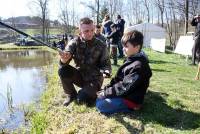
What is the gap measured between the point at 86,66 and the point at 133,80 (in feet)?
5.29

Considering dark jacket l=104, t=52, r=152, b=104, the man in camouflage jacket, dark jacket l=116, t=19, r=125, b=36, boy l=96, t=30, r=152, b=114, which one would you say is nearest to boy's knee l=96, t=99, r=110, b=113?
boy l=96, t=30, r=152, b=114

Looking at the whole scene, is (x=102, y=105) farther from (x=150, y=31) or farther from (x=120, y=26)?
(x=150, y=31)

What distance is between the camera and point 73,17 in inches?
2923

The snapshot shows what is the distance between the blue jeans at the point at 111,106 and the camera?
5805mm

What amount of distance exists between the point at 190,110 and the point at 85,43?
216 centimetres

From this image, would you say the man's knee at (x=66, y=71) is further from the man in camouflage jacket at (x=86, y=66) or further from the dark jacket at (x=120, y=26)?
the dark jacket at (x=120, y=26)

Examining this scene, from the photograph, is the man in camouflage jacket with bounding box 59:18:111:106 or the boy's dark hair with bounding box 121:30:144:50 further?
the man in camouflage jacket with bounding box 59:18:111:106

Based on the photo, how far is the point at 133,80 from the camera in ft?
18.2

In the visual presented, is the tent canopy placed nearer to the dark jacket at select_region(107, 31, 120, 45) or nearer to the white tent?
the white tent

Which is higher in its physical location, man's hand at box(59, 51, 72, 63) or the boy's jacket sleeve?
man's hand at box(59, 51, 72, 63)

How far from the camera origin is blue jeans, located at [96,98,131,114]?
5.80m

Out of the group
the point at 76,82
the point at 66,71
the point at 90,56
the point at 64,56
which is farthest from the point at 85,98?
the point at 64,56

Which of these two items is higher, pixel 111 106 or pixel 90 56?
pixel 90 56

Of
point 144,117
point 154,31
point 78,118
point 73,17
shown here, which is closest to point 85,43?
point 78,118
